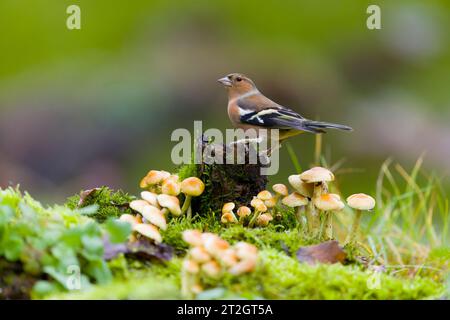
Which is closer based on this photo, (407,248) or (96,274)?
(96,274)

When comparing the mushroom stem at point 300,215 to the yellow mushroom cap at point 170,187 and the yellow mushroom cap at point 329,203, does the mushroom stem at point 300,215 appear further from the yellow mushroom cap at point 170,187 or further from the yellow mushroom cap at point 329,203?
the yellow mushroom cap at point 170,187

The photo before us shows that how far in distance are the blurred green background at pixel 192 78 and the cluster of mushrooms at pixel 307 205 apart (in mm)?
4399

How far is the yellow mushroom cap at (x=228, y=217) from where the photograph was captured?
3492mm

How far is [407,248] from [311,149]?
4022 mm

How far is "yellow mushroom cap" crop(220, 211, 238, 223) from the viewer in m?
3.49

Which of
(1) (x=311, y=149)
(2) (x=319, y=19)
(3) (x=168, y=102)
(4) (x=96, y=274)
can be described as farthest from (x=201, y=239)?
(2) (x=319, y=19)

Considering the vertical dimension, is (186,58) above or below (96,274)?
above

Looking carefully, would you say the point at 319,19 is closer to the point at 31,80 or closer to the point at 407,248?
the point at 31,80

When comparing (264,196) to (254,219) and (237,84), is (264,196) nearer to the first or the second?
(254,219)

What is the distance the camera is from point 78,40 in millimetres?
10250

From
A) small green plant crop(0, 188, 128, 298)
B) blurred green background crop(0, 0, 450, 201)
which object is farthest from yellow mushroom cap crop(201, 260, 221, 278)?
blurred green background crop(0, 0, 450, 201)

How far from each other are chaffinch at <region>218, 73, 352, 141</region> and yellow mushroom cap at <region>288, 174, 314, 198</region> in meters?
1.48

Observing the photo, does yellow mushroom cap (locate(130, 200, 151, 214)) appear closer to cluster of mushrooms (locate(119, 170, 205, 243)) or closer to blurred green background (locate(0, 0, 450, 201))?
cluster of mushrooms (locate(119, 170, 205, 243))

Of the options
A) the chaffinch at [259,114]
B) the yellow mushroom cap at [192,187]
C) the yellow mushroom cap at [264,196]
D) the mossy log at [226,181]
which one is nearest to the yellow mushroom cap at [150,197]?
the yellow mushroom cap at [192,187]
